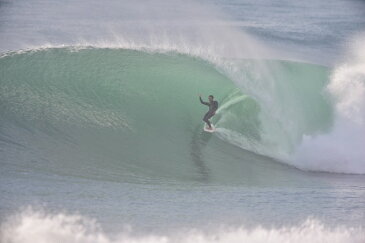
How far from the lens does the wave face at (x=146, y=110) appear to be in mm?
10766

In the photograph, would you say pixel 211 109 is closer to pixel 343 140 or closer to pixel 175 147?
pixel 175 147

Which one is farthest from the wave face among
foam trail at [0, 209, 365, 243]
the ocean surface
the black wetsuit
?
foam trail at [0, 209, 365, 243]

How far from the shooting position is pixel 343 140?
39.2 feet

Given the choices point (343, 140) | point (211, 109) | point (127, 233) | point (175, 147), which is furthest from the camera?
point (211, 109)

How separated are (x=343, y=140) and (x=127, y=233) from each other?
235 inches

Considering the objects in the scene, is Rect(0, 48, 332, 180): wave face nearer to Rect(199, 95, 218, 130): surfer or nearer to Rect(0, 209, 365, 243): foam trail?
Rect(199, 95, 218, 130): surfer

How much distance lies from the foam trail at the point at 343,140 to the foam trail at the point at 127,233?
3433 mm

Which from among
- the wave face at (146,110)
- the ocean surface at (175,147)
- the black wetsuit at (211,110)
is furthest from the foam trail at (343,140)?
the black wetsuit at (211,110)

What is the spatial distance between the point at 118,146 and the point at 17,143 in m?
1.80

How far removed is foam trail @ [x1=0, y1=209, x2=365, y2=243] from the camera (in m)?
7.29

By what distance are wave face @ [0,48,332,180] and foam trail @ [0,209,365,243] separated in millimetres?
2014

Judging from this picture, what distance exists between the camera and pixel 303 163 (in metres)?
11.4

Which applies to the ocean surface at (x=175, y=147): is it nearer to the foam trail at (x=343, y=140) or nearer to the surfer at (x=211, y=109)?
the foam trail at (x=343, y=140)

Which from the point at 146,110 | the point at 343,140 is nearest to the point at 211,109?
the point at 146,110
